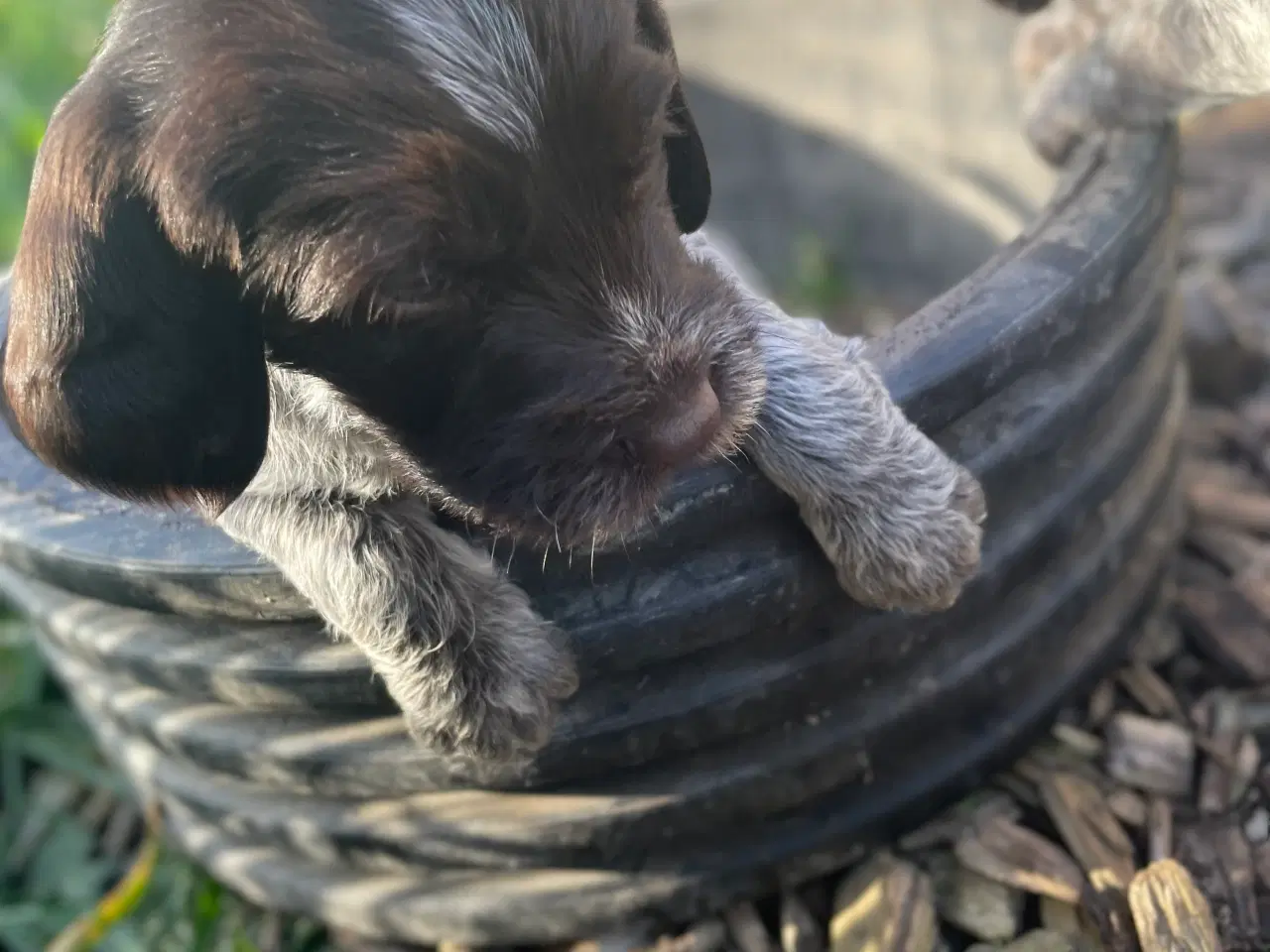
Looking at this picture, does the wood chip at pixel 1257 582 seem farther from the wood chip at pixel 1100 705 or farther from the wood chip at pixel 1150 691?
the wood chip at pixel 1100 705

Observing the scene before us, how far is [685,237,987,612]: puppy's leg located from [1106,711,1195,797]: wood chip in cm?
65

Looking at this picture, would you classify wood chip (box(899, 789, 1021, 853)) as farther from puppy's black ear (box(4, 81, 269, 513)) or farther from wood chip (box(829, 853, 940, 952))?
puppy's black ear (box(4, 81, 269, 513))

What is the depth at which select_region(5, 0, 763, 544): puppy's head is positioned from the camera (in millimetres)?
1219

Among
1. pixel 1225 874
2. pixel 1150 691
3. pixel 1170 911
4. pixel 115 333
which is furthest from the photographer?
pixel 1150 691

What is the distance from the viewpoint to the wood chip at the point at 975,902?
76.7 inches

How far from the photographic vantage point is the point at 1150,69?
2.17 m

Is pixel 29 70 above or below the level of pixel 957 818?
below

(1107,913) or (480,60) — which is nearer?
(480,60)

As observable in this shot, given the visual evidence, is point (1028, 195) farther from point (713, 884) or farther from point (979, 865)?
point (713, 884)

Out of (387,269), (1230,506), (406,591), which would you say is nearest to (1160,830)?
(1230,506)

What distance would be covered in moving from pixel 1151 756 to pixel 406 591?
1409 mm

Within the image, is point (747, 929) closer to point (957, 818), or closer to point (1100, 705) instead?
point (957, 818)

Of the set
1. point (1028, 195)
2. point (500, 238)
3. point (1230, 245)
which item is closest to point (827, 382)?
point (500, 238)

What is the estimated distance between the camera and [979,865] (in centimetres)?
200
